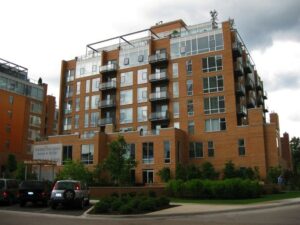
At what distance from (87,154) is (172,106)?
14.0 m

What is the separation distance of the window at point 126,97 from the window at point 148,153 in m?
10.8

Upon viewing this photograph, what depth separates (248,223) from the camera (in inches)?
589

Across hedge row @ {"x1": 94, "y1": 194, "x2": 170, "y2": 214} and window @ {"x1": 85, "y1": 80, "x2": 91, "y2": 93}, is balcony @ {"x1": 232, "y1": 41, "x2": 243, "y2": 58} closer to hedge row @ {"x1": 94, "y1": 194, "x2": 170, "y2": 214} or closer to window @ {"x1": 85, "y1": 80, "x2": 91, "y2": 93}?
window @ {"x1": 85, "y1": 80, "x2": 91, "y2": 93}

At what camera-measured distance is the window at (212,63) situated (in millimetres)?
53216

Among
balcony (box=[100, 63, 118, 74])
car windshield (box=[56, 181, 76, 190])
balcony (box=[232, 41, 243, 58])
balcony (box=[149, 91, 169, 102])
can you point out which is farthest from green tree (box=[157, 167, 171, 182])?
car windshield (box=[56, 181, 76, 190])

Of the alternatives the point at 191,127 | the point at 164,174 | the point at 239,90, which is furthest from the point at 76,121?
the point at 239,90

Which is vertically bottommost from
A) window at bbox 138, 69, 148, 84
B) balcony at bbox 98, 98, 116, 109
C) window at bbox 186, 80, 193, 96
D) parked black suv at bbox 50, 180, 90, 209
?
parked black suv at bbox 50, 180, 90, 209

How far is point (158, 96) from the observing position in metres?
56.1

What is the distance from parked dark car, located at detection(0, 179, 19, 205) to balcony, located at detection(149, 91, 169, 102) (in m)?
31.7

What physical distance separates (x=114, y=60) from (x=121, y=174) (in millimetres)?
36496

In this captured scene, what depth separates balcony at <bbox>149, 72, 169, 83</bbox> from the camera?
184 ft

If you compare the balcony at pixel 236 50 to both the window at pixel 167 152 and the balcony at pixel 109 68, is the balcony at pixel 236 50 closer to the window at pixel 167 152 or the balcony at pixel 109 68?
the window at pixel 167 152

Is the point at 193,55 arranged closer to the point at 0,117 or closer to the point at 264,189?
the point at 264,189

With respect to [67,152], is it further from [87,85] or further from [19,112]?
[19,112]
